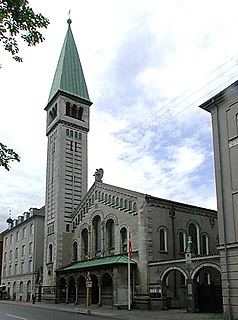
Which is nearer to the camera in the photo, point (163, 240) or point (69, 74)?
point (163, 240)

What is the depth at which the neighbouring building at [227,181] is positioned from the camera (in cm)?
2105

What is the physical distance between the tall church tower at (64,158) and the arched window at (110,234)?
25.7 ft

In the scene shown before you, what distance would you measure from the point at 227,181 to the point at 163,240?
13.6 meters

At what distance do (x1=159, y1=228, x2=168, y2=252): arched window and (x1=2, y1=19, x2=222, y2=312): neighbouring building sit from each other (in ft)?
0.29

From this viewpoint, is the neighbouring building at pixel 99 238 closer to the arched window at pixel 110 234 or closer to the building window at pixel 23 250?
the arched window at pixel 110 234

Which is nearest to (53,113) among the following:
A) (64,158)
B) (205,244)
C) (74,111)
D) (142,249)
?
(74,111)

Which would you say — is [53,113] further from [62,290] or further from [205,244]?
[205,244]

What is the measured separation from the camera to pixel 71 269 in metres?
39.2

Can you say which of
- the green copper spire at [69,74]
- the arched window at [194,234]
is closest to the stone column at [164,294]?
the arched window at [194,234]

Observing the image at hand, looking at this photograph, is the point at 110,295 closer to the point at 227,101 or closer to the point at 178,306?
the point at 178,306

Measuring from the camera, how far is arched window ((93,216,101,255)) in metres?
39.9

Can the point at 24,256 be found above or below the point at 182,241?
below

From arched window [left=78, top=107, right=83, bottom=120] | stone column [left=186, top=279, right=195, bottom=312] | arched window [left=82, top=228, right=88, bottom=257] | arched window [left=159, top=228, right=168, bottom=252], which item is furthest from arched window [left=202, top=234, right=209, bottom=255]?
arched window [left=78, top=107, right=83, bottom=120]

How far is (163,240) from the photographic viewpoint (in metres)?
34.7
